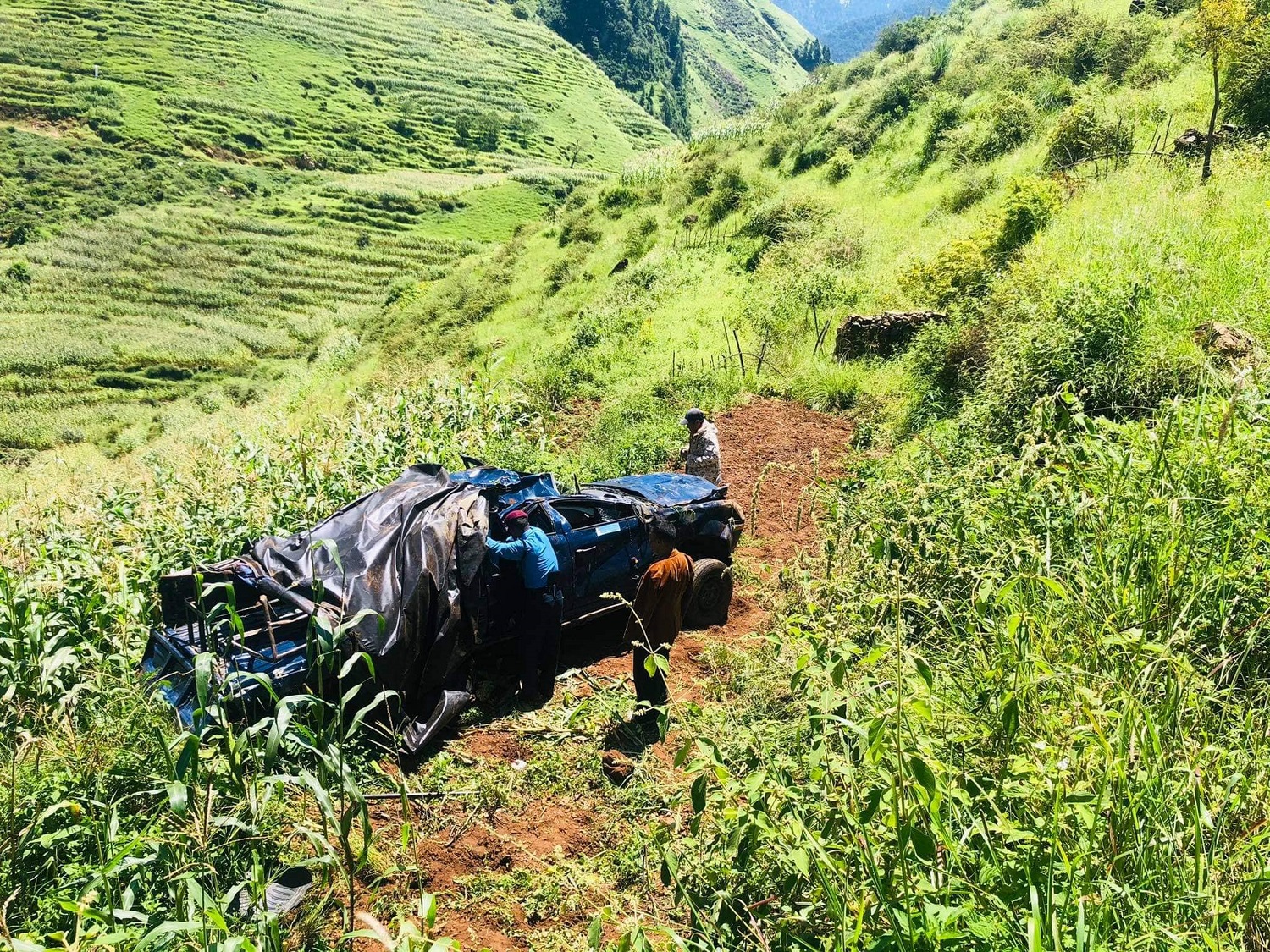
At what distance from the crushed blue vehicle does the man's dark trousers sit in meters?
0.15

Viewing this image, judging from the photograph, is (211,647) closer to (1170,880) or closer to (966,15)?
(1170,880)

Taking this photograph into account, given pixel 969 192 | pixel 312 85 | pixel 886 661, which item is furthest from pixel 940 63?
pixel 312 85

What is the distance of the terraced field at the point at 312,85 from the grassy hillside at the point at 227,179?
0.36 m

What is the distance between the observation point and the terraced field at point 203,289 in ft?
156

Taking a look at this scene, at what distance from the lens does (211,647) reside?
183 inches

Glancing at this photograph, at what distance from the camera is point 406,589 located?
5.24 meters

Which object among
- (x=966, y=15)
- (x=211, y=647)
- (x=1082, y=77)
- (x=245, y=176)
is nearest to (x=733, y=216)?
(x=1082, y=77)

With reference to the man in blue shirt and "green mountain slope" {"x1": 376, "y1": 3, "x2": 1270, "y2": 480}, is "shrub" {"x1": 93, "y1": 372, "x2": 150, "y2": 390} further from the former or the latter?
the man in blue shirt

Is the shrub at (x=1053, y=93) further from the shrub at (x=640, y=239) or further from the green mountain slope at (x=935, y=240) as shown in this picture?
the shrub at (x=640, y=239)

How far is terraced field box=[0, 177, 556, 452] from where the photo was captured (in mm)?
47500

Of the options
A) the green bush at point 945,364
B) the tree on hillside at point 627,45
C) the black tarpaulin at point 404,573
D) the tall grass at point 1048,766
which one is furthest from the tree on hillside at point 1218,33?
the tree on hillside at point 627,45

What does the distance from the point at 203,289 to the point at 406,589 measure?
68.6 metres

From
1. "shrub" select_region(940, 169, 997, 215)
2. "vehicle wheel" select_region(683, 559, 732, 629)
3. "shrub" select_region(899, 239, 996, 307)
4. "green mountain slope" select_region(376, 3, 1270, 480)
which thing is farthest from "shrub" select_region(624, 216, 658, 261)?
"vehicle wheel" select_region(683, 559, 732, 629)

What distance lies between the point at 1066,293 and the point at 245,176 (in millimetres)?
91271
